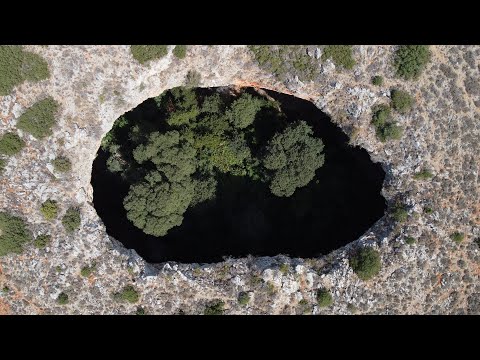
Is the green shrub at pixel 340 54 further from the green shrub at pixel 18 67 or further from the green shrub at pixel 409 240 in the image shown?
the green shrub at pixel 18 67

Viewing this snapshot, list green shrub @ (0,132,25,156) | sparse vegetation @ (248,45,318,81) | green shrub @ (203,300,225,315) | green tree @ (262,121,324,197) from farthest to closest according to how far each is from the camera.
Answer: green tree @ (262,121,324,197), sparse vegetation @ (248,45,318,81), green shrub @ (203,300,225,315), green shrub @ (0,132,25,156)

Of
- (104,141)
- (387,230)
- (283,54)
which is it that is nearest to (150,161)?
(104,141)

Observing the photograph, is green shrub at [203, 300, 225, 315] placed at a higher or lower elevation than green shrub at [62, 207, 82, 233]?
lower

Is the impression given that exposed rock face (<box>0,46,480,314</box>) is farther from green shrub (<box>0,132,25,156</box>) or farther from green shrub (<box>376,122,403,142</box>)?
green shrub (<box>0,132,25,156</box>)

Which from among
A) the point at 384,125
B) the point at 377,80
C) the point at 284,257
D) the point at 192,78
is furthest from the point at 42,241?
the point at 377,80

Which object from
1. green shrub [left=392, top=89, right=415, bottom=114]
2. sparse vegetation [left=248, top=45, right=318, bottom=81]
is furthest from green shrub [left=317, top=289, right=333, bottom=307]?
sparse vegetation [left=248, top=45, right=318, bottom=81]

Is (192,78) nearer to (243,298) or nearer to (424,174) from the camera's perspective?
(243,298)
